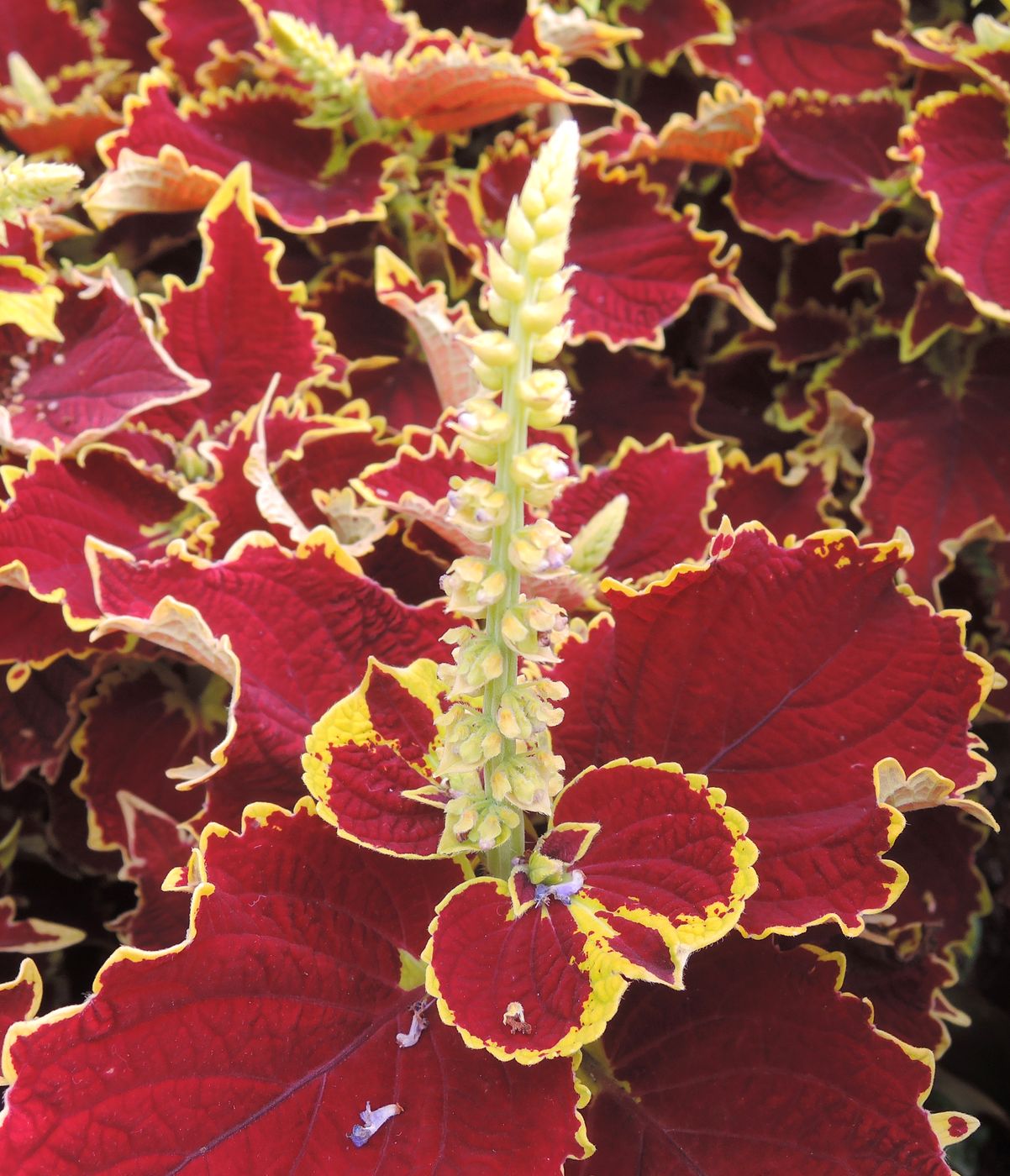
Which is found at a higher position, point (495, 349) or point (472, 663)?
point (495, 349)

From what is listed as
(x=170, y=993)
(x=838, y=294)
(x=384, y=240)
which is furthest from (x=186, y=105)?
(x=170, y=993)

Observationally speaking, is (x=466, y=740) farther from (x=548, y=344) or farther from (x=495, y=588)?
(x=548, y=344)

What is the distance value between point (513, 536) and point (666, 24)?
3.34ft

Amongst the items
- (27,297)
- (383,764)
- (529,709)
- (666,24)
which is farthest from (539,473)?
(666,24)

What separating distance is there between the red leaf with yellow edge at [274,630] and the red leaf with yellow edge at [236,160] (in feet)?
1.39

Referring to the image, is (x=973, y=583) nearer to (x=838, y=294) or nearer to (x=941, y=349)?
(x=941, y=349)

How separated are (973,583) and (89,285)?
0.94 metres

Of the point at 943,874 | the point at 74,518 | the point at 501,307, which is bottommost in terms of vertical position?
the point at 943,874

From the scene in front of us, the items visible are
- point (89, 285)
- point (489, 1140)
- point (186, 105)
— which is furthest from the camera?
point (186, 105)

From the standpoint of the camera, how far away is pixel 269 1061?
0.64m

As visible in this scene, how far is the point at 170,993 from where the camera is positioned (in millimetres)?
638

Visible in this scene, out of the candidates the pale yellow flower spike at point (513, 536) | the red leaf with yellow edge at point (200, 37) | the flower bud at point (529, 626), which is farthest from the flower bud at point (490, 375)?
the red leaf with yellow edge at point (200, 37)

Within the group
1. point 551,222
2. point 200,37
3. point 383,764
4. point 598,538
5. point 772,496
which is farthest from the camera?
point 200,37

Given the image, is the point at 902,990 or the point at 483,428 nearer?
the point at 483,428
